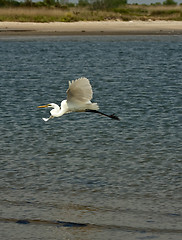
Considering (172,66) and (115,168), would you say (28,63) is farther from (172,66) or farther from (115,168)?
(115,168)

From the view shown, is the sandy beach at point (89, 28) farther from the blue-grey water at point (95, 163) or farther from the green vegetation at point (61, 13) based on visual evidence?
the blue-grey water at point (95, 163)

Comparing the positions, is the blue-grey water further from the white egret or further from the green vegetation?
the green vegetation

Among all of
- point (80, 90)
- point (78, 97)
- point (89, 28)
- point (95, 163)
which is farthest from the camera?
point (89, 28)

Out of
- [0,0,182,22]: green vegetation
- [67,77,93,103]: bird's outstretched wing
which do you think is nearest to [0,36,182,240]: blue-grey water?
[67,77,93,103]: bird's outstretched wing

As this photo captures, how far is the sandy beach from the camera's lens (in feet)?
192

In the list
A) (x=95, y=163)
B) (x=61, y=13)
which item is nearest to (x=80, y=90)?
(x=95, y=163)

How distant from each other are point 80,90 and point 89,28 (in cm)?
5021

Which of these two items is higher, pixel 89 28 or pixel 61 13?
pixel 61 13

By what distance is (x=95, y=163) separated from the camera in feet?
43.9

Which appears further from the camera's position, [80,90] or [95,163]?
[95,163]

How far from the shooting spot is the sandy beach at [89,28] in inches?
2306

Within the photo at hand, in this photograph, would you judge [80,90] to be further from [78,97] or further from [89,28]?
[89,28]

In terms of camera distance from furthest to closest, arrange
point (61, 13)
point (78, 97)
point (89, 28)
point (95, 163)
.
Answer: point (61, 13) < point (89, 28) < point (95, 163) < point (78, 97)

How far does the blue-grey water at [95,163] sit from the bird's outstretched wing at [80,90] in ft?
4.74
